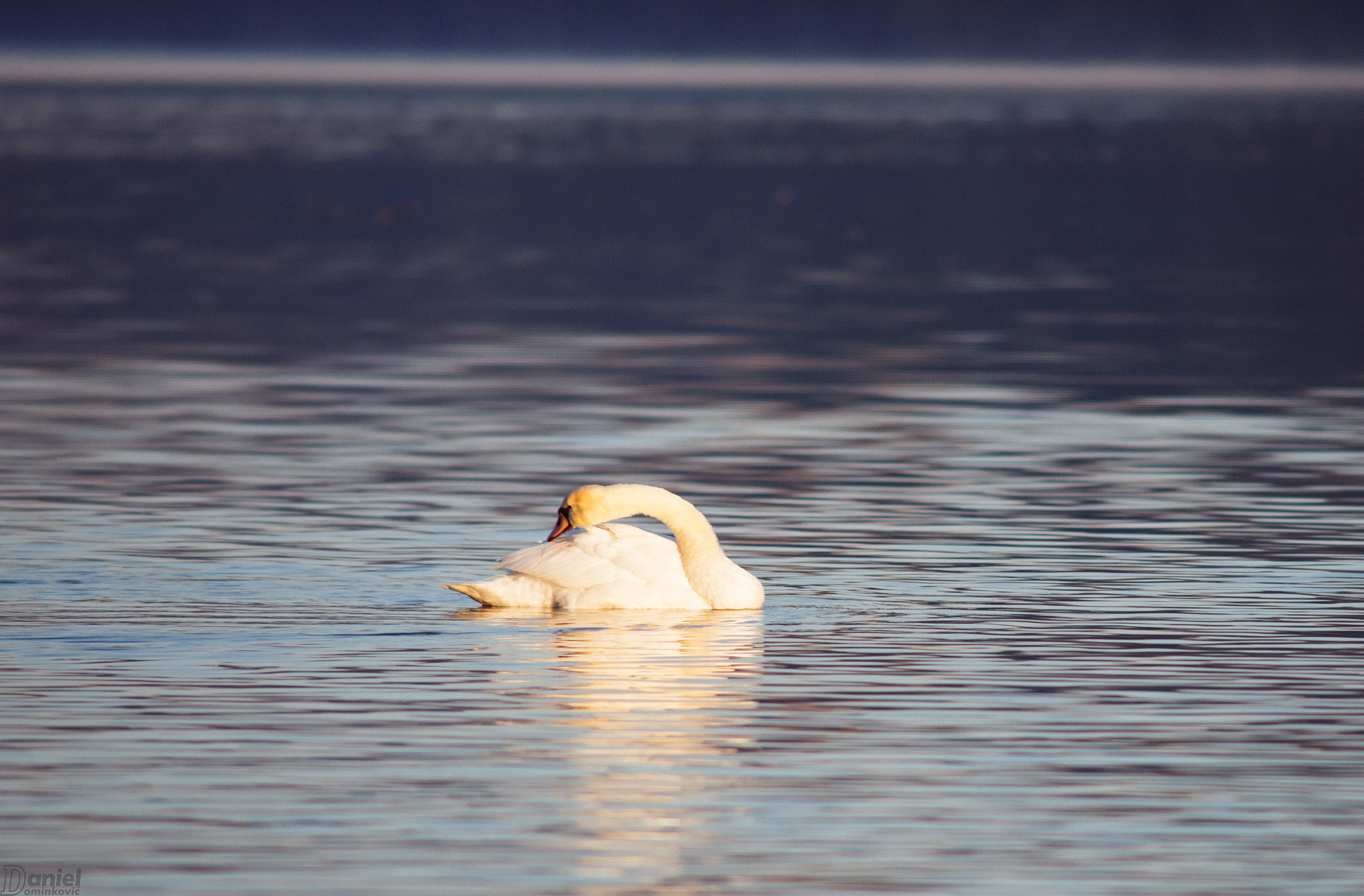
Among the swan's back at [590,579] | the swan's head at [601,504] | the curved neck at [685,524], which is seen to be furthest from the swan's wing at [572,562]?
the curved neck at [685,524]

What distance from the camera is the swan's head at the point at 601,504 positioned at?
15.8 metres

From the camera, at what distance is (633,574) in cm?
1565

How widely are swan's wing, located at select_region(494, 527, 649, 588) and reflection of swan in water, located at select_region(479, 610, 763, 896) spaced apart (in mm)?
198

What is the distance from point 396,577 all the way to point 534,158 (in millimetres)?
71286

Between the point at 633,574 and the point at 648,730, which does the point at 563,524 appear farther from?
the point at 648,730

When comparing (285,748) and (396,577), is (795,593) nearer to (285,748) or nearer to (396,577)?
(396,577)

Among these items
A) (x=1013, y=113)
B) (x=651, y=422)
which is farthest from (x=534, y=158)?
(x=651, y=422)

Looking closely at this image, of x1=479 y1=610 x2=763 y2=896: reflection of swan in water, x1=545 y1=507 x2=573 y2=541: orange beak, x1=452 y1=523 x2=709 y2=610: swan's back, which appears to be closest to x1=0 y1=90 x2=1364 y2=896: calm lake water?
x1=479 y1=610 x2=763 y2=896: reflection of swan in water

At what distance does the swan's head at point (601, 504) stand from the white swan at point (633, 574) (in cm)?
1

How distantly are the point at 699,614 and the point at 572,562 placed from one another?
71cm

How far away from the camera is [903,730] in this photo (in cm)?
1276

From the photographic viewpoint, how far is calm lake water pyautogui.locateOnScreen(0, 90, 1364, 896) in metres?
11.1

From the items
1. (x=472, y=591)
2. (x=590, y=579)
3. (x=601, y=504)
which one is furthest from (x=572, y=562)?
(x=472, y=591)

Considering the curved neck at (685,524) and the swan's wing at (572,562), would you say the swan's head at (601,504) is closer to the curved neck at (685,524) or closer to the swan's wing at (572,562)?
the curved neck at (685,524)
